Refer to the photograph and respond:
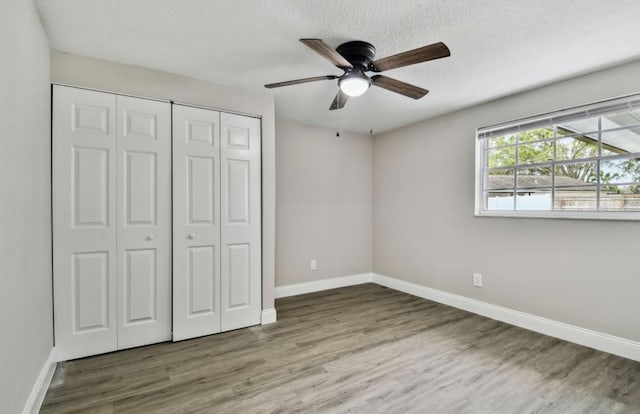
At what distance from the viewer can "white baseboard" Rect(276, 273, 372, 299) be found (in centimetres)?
407

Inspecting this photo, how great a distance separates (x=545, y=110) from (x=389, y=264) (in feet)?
8.90

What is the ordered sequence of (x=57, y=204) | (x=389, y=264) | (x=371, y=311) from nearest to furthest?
1. (x=57, y=204)
2. (x=371, y=311)
3. (x=389, y=264)

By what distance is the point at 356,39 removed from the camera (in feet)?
6.96

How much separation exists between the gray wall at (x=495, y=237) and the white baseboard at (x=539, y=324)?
0.18 feet

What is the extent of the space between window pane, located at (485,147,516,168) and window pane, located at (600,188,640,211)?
83 centimetres

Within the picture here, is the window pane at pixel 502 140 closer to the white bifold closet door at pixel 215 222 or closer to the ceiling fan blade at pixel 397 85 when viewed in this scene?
the ceiling fan blade at pixel 397 85

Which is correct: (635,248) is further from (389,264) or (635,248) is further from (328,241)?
(328,241)

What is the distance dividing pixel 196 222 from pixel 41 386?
57.2 inches

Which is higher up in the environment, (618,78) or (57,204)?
(618,78)

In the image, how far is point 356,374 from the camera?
219 cm

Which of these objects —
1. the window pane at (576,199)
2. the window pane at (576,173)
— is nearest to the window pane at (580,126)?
the window pane at (576,173)

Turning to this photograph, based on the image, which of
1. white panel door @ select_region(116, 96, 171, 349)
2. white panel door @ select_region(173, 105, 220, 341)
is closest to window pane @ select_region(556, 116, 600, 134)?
white panel door @ select_region(173, 105, 220, 341)

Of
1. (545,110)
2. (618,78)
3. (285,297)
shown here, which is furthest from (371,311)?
(618,78)

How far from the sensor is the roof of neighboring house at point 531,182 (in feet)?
9.18
